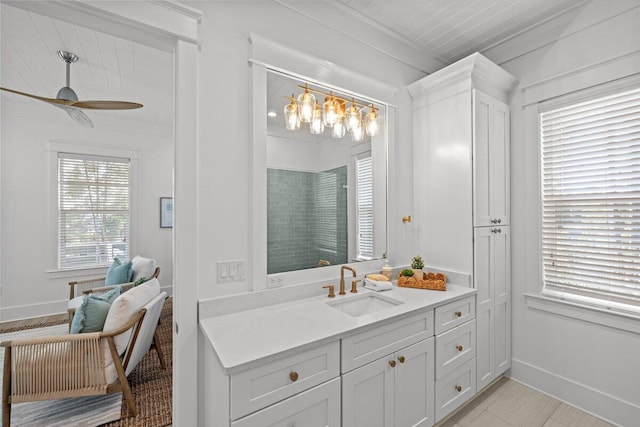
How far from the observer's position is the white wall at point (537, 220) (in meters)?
1.80

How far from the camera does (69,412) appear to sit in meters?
2.02

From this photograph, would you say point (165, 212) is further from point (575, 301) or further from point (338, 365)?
point (575, 301)

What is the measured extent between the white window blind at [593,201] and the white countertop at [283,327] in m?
0.98

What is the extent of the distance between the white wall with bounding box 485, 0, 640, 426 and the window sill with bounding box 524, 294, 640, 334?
0.02 meters

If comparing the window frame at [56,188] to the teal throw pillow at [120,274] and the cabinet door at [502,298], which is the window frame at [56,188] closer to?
the teal throw pillow at [120,274]

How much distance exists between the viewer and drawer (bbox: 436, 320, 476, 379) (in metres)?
1.73

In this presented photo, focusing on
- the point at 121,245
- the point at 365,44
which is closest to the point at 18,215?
the point at 121,245

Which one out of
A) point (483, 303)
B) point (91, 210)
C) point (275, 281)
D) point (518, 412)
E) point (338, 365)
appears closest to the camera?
point (338, 365)

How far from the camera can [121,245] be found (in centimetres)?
430

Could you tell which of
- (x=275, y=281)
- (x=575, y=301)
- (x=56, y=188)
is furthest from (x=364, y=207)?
(x=56, y=188)

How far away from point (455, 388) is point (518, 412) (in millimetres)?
553

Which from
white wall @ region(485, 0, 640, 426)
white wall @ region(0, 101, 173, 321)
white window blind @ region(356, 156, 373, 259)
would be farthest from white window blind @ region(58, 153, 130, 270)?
white wall @ region(485, 0, 640, 426)

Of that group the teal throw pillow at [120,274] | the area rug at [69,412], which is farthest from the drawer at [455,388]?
the teal throw pillow at [120,274]

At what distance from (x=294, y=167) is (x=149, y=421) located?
6.67ft
